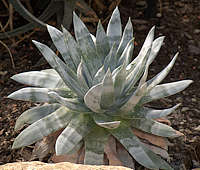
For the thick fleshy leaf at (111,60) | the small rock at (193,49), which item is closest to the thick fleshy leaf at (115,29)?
the thick fleshy leaf at (111,60)

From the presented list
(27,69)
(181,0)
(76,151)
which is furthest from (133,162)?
(181,0)

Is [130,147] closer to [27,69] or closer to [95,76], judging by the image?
[95,76]

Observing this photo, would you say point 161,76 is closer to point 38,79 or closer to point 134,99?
point 134,99

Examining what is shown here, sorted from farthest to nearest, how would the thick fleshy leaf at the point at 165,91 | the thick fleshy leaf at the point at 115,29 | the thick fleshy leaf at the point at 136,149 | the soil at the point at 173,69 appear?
1. the soil at the point at 173,69
2. the thick fleshy leaf at the point at 115,29
3. the thick fleshy leaf at the point at 165,91
4. the thick fleshy leaf at the point at 136,149

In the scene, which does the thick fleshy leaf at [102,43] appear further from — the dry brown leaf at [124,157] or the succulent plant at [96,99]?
the dry brown leaf at [124,157]

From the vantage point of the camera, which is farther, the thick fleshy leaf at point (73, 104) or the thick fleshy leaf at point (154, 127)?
the thick fleshy leaf at point (154, 127)

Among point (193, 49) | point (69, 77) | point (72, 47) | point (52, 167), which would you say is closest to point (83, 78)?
point (69, 77)

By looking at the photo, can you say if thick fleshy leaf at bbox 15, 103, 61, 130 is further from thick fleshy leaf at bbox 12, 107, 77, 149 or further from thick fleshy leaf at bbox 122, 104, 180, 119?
thick fleshy leaf at bbox 122, 104, 180, 119
